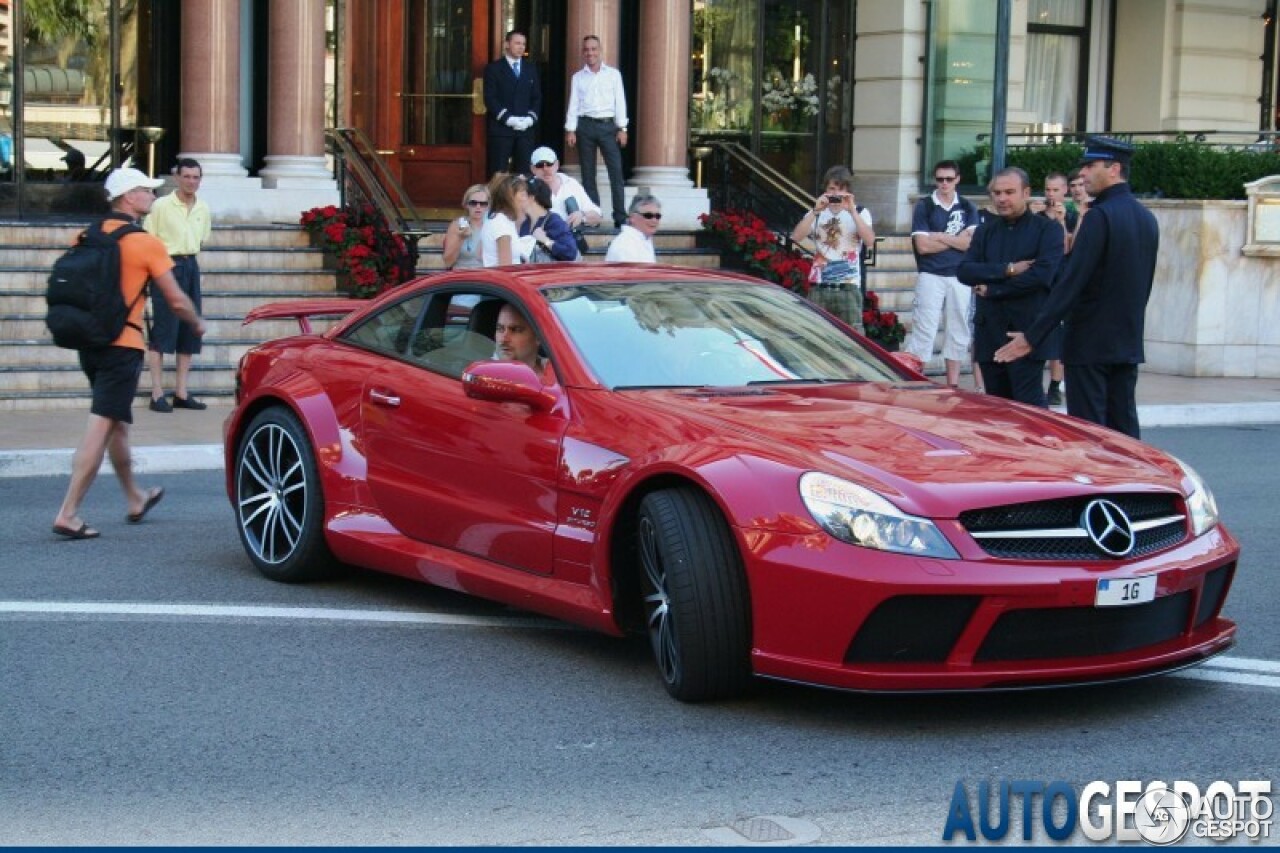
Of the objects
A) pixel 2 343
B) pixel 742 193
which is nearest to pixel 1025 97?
pixel 742 193

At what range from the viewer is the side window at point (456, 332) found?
7.84m

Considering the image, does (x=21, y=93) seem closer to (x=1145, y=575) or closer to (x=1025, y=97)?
(x=1025, y=97)

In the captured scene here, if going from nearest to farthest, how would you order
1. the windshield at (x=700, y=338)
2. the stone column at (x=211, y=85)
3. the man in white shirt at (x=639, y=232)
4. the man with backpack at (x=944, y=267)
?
the windshield at (x=700, y=338) → the man in white shirt at (x=639, y=232) → the man with backpack at (x=944, y=267) → the stone column at (x=211, y=85)

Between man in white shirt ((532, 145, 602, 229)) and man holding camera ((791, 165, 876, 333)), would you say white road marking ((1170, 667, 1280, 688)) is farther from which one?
man holding camera ((791, 165, 876, 333))

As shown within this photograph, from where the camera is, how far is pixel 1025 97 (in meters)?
25.0

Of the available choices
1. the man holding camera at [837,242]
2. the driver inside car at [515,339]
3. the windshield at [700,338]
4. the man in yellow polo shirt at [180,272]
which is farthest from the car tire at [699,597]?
the man holding camera at [837,242]

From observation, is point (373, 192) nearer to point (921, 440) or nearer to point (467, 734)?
point (921, 440)

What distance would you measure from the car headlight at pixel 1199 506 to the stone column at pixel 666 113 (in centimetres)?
1365

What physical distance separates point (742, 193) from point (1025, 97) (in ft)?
16.1

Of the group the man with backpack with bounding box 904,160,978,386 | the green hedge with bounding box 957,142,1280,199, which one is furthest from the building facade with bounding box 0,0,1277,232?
the man with backpack with bounding box 904,160,978,386

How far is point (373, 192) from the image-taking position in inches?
711

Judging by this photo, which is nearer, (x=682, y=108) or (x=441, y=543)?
(x=441, y=543)

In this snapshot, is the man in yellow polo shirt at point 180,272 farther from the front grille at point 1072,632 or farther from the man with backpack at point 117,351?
the front grille at point 1072,632

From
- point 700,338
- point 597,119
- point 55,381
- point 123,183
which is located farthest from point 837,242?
point 700,338
